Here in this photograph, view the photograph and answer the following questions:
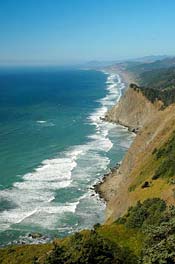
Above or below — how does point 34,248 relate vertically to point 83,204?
above

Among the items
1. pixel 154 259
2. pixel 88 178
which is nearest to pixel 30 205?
pixel 88 178

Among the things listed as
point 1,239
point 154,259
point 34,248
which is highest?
point 154,259

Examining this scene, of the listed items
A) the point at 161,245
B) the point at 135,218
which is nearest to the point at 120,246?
the point at 135,218

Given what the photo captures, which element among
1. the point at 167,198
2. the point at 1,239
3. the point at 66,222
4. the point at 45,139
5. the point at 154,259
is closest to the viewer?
the point at 154,259

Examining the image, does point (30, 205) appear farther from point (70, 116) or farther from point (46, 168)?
point (70, 116)

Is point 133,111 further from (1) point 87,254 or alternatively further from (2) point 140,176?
(1) point 87,254

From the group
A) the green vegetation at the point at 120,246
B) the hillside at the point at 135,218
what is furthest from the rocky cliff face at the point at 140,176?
the green vegetation at the point at 120,246

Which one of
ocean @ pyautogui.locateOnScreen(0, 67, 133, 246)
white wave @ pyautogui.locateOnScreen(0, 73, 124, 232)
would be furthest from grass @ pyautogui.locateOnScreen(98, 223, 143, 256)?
white wave @ pyautogui.locateOnScreen(0, 73, 124, 232)
